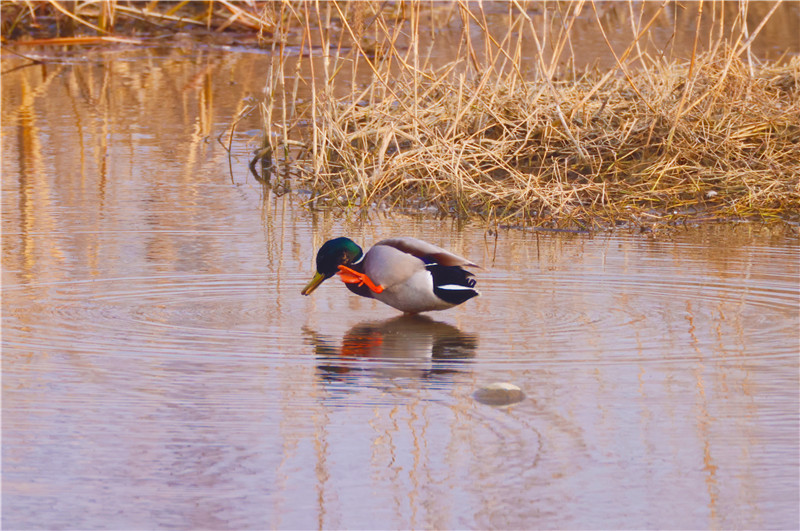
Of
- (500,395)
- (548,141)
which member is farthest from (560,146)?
(500,395)

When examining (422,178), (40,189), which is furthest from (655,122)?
(40,189)

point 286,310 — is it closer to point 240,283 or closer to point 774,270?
point 240,283

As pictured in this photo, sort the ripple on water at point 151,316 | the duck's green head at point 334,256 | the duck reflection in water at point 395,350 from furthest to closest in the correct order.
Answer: the duck's green head at point 334,256 < the ripple on water at point 151,316 < the duck reflection in water at point 395,350

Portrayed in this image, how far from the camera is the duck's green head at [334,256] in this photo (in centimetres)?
536

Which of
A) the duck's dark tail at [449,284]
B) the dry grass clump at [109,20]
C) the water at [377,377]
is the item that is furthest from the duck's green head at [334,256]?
the dry grass clump at [109,20]

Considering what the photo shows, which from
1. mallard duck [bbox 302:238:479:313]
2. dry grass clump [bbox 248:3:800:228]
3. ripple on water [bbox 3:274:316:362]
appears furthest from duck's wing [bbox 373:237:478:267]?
dry grass clump [bbox 248:3:800:228]

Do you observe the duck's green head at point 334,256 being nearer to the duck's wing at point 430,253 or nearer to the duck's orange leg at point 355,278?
the duck's orange leg at point 355,278

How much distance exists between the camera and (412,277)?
5195 mm

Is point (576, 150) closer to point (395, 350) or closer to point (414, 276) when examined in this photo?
point (414, 276)

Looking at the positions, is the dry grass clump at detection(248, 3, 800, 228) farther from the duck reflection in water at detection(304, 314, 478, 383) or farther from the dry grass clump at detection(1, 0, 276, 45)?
the dry grass clump at detection(1, 0, 276, 45)

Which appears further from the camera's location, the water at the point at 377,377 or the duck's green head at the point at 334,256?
the duck's green head at the point at 334,256

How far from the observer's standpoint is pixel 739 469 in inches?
143

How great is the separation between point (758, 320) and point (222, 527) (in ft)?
9.17

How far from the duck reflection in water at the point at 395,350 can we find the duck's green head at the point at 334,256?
27 centimetres
